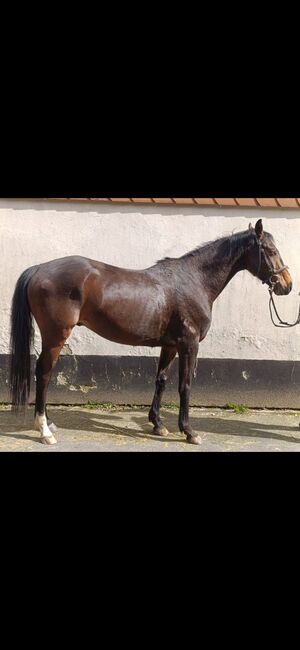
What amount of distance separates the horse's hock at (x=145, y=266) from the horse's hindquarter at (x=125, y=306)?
3.81ft

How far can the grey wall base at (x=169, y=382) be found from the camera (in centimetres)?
568

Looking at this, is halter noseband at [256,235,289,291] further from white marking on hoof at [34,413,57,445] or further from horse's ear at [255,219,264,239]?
white marking on hoof at [34,413,57,445]

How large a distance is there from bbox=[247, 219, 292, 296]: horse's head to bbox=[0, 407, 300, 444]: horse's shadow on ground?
1.43 metres

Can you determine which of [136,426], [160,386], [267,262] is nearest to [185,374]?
[160,386]

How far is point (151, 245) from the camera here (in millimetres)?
5602

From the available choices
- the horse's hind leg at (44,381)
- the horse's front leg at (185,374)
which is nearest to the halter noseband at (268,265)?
the horse's front leg at (185,374)

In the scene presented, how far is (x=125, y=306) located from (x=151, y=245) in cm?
146

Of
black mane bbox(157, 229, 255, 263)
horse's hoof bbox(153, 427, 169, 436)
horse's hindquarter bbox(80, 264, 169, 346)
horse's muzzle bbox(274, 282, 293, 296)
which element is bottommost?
horse's hoof bbox(153, 427, 169, 436)

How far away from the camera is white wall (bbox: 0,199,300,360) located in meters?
5.53

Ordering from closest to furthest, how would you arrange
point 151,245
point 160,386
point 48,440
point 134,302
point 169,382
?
point 48,440
point 134,302
point 160,386
point 151,245
point 169,382

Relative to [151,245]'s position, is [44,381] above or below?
below

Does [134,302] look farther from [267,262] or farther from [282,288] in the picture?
[282,288]

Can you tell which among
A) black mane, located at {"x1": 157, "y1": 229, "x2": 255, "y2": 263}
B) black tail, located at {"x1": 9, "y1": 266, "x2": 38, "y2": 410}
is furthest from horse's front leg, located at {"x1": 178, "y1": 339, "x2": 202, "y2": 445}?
black tail, located at {"x1": 9, "y1": 266, "x2": 38, "y2": 410}
